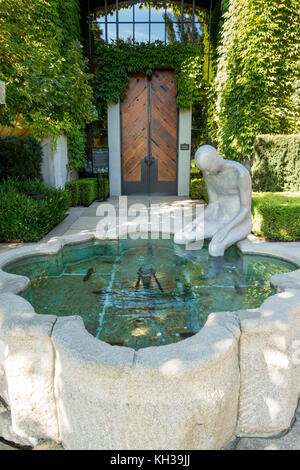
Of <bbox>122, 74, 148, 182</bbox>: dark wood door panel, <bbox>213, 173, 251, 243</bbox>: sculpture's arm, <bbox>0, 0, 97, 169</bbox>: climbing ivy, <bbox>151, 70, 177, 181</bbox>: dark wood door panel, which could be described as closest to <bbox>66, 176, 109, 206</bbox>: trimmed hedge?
<bbox>122, 74, 148, 182</bbox>: dark wood door panel

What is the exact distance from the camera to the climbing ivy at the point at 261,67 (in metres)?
8.51

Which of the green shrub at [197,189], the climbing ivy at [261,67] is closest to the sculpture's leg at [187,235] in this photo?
the climbing ivy at [261,67]

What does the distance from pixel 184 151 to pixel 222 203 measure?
753cm

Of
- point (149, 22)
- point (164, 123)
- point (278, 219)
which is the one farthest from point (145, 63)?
point (278, 219)

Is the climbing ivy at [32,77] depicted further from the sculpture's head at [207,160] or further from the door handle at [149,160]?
the door handle at [149,160]

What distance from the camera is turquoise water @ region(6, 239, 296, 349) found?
2562 millimetres

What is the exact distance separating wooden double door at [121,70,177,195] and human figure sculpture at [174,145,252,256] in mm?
7408

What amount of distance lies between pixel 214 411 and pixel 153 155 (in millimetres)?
10636

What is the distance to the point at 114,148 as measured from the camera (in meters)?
11.5

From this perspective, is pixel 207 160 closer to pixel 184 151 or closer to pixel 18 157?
pixel 18 157

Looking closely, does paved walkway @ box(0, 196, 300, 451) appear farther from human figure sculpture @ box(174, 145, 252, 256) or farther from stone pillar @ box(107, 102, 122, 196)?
human figure sculpture @ box(174, 145, 252, 256)

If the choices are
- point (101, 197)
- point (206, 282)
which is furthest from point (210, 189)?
point (101, 197)
